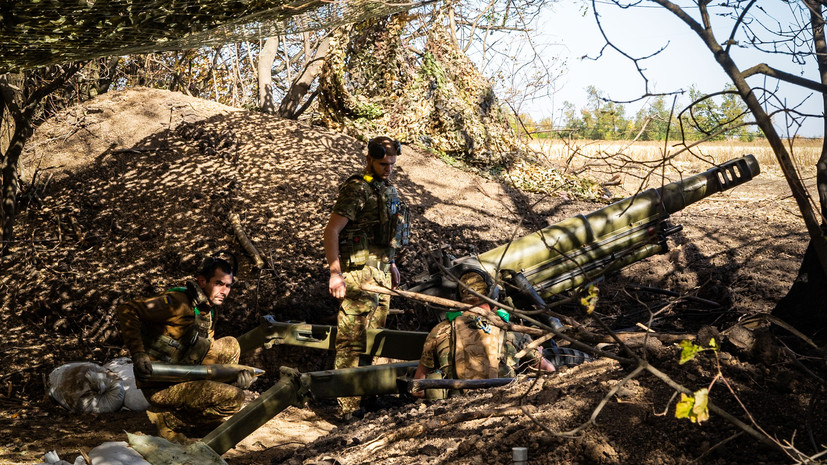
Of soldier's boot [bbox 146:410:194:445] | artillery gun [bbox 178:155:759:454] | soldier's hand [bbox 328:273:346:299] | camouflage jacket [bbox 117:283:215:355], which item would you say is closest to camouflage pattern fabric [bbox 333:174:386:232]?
soldier's hand [bbox 328:273:346:299]

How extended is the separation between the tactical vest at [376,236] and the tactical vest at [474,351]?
1309 mm

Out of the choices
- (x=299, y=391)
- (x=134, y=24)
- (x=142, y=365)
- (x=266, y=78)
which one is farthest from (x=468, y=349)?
(x=266, y=78)

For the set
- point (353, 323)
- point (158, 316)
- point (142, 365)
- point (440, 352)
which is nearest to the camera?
point (142, 365)

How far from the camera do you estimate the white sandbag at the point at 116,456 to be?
3.29 metres

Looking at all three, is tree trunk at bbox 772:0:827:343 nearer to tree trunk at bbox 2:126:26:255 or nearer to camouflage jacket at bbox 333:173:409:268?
camouflage jacket at bbox 333:173:409:268

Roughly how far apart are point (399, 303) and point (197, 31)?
3.34 meters

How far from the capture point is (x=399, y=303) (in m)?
7.45

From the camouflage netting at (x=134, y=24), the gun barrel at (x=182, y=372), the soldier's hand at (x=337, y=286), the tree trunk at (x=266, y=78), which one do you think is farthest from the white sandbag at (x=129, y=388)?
the tree trunk at (x=266, y=78)

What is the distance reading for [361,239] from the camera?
17.9 ft

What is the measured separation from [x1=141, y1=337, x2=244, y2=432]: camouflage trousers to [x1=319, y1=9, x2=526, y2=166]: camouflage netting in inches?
271

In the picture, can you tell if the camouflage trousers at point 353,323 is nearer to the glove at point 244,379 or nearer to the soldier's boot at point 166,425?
the glove at point 244,379

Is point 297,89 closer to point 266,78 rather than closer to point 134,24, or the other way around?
point 266,78

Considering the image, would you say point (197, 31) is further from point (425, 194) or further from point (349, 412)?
point (425, 194)

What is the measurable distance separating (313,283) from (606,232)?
3.01 m
